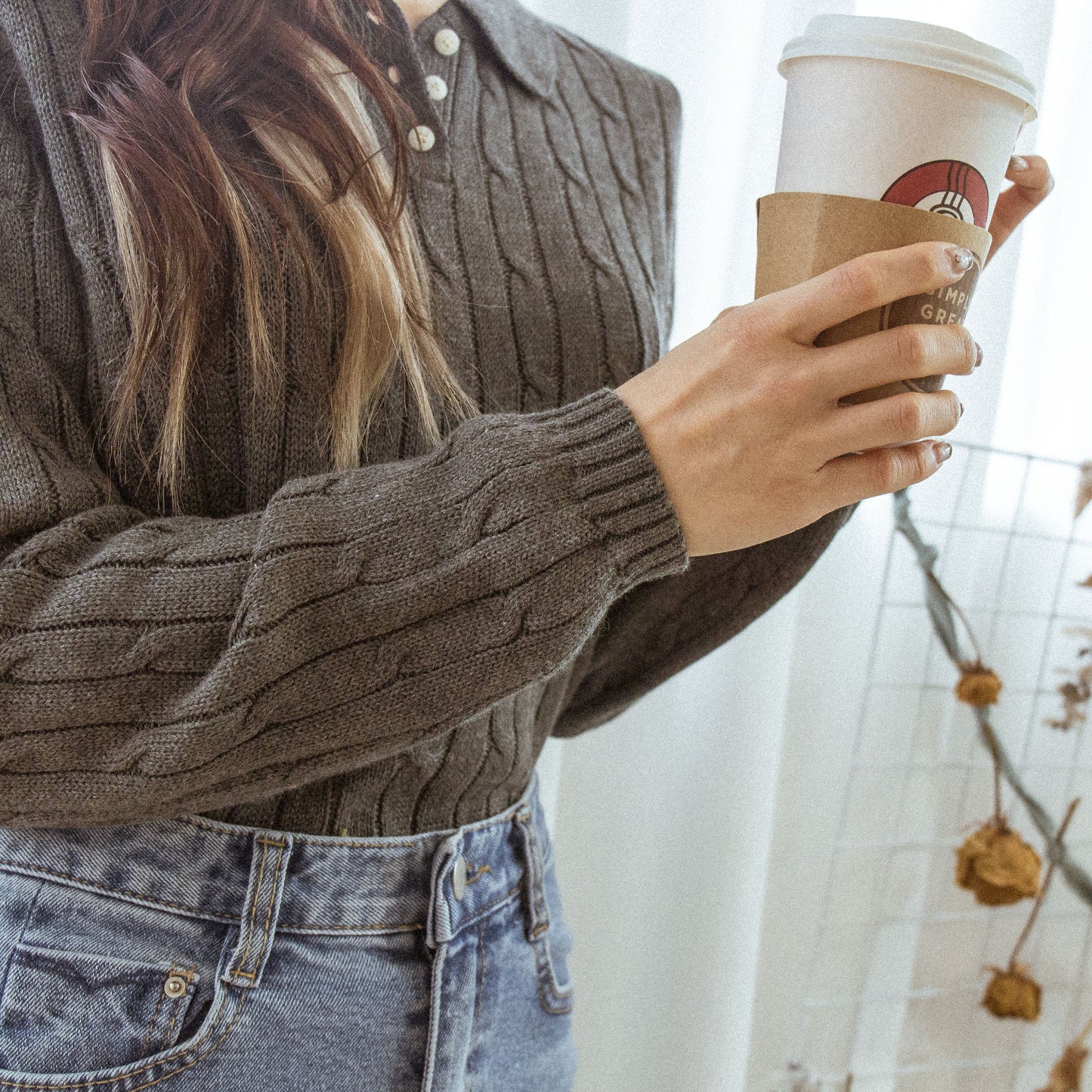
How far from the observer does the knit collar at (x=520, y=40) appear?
0.72 meters

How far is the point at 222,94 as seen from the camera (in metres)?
0.56

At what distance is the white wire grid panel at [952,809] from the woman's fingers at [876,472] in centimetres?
57

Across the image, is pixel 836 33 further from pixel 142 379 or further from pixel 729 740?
pixel 729 740

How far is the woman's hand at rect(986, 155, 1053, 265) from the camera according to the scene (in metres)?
0.55

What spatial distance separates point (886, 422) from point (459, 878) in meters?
0.38

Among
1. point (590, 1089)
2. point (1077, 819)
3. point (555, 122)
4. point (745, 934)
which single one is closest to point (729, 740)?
point (745, 934)

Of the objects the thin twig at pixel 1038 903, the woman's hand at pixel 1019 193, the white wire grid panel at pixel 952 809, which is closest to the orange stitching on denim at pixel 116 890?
the woman's hand at pixel 1019 193

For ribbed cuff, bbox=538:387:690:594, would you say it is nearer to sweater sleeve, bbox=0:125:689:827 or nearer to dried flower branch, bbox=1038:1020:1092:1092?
sweater sleeve, bbox=0:125:689:827

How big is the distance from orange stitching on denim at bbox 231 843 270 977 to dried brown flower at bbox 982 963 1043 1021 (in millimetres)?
793

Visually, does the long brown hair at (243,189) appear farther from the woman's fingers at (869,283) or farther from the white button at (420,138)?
the woman's fingers at (869,283)

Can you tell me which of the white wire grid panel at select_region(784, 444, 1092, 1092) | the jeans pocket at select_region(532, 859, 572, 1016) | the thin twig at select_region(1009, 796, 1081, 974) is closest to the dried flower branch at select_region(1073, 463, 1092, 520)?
the white wire grid panel at select_region(784, 444, 1092, 1092)

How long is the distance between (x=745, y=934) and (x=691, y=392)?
2.86 ft

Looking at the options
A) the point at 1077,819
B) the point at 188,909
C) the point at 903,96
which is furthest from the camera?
the point at 1077,819

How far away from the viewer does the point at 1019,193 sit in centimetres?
58
